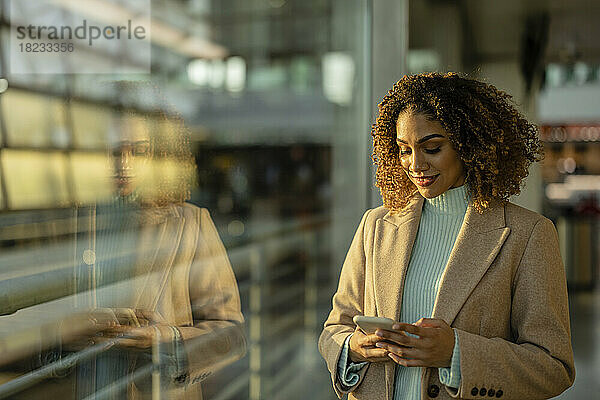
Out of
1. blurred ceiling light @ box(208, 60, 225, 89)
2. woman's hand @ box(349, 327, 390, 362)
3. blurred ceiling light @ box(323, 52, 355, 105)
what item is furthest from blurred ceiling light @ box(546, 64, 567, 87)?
woman's hand @ box(349, 327, 390, 362)

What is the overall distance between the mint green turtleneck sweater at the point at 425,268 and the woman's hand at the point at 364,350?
0.03 m

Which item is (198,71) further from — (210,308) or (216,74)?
(210,308)

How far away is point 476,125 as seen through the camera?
1.60 m

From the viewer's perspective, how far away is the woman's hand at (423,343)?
1.47 meters

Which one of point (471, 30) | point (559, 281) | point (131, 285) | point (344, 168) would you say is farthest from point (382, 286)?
point (471, 30)

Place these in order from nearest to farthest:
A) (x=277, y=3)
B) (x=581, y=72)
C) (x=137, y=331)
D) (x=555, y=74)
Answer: (x=137, y=331) → (x=277, y=3) → (x=581, y=72) → (x=555, y=74)

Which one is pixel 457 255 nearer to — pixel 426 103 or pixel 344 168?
pixel 426 103

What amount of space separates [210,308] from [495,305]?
2.83 ft

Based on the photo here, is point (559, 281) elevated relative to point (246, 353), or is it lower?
elevated

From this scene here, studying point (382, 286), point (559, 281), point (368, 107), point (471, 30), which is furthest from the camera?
point (471, 30)

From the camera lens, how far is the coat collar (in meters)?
1.57

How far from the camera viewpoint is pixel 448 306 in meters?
1.57

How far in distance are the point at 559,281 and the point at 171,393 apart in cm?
119

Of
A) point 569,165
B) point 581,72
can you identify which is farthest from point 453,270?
point 569,165
